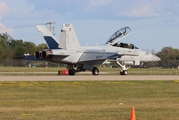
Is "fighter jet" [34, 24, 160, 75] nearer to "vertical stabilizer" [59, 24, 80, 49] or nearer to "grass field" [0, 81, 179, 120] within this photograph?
"vertical stabilizer" [59, 24, 80, 49]

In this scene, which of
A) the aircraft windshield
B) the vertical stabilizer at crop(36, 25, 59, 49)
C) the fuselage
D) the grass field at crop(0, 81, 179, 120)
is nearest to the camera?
the grass field at crop(0, 81, 179, 120)

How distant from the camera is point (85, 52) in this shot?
145 ft

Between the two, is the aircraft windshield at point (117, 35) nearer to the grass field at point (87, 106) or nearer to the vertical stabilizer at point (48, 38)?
the vertical stabilizer at point (48, 38)

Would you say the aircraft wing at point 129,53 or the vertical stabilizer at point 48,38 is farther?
the aircraft wing at point 129,53

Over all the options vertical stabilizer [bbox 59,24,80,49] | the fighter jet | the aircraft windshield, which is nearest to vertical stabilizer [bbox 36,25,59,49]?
the fighter jet

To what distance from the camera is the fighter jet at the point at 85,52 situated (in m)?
42.1

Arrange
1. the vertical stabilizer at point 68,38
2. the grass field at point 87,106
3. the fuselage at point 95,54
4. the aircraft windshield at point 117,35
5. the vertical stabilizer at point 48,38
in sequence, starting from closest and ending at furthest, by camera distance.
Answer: the grass field at point 87,106 < the fuselage at point 95,54 < the vertical stabilizer at point 68,38 < the vertical stabilizer at point 48,38 < the aircraft windshield at point 117,35

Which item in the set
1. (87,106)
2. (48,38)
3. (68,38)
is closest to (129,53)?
(68,38)

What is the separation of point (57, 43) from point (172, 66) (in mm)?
56780

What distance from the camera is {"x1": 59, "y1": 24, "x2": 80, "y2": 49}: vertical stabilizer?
4253cm

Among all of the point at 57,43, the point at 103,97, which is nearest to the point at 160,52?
the point at 57,43

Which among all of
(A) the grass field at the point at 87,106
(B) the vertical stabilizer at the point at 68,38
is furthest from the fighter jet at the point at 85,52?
(A) the grass field at the point at 87,106

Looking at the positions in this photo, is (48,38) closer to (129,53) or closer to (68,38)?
(68,38)

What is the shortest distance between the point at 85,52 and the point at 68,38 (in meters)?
2.57
